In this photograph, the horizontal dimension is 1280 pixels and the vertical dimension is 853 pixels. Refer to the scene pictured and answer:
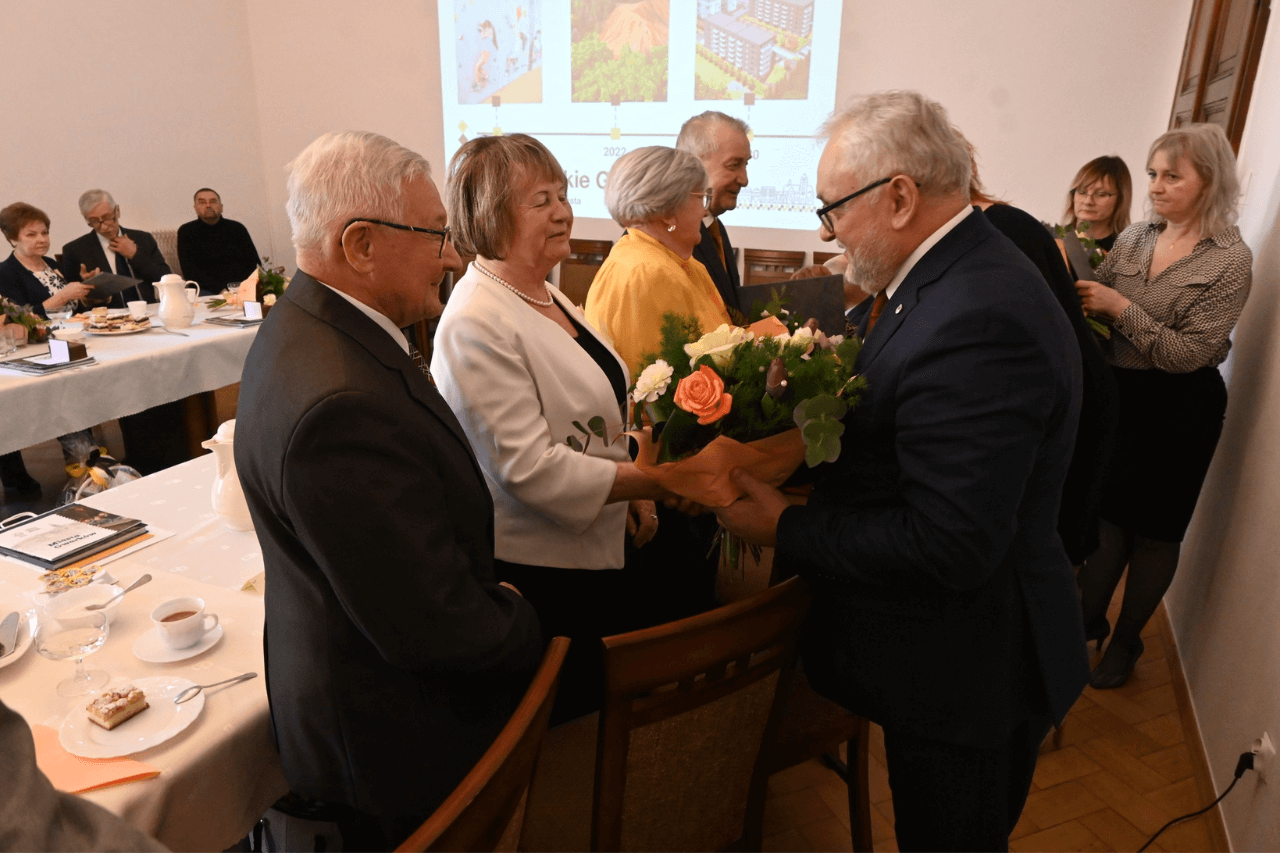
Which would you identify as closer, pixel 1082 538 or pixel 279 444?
pixel 279 444

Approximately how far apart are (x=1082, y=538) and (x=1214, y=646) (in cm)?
66

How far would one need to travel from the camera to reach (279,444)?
1005 millimetres

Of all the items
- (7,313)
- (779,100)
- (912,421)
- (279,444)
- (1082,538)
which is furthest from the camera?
(779,100)

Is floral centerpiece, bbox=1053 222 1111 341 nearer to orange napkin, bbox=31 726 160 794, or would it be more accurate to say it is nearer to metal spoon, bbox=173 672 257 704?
metal spoon, bbox=173 672 257 704

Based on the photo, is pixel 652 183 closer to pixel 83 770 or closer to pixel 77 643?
pixel 77 643

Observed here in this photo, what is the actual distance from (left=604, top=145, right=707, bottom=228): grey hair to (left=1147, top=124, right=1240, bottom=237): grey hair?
61.0 inches

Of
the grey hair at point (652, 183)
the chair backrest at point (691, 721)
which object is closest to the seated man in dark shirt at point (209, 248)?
the grey hair at point (652, 183)

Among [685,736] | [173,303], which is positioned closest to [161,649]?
[685,736]

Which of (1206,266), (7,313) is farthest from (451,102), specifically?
(1206,266)

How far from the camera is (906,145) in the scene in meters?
1.25

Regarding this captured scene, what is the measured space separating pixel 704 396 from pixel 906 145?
51 cm

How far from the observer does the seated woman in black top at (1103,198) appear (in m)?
3.20

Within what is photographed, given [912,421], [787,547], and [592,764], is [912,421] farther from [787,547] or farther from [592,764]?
[592,764]

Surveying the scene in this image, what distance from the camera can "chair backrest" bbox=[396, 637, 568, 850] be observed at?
0.74m
